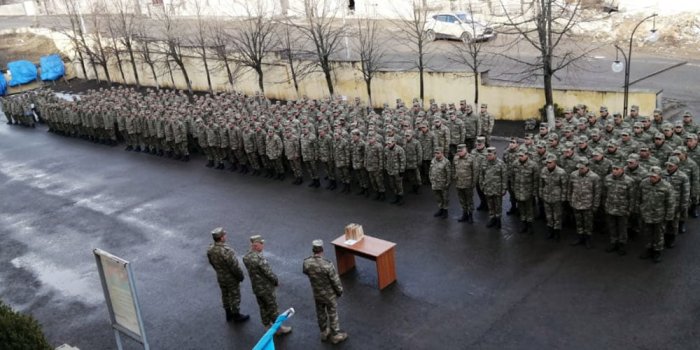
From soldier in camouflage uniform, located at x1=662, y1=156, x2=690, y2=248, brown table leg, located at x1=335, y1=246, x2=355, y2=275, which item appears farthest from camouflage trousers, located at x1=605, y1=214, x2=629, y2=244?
brown table leg, located at x1=335, y1=246, x2=355, y2=275

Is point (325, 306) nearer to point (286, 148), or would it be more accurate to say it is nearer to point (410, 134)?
point (410, 134)

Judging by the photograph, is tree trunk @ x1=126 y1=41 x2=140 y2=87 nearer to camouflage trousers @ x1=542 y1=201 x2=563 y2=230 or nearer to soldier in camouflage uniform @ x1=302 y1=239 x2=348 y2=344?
camouflage trousers @ x1=542 y1=201 x2=563 y2=230

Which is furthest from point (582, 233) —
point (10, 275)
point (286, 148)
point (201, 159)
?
point (201, 159)

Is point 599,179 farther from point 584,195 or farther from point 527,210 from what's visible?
point 527,210

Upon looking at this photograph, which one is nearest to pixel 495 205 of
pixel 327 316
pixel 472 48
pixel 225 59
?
pixel 327 316

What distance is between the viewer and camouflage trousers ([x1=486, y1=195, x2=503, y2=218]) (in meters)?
12.5

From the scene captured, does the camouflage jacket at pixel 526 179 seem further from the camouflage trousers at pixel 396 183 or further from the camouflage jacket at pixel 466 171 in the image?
the camouflage trousers at pixel 396 183

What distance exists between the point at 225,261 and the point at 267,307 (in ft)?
3.17

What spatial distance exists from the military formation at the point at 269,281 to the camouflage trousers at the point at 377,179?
5.61 metres

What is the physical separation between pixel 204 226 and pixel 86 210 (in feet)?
14.3

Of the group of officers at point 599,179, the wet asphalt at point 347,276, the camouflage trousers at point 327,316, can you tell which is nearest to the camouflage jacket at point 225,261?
the wet asphalt at point 347,276

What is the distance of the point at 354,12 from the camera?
4025 centimetres

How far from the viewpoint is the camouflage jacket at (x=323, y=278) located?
29.1 feet

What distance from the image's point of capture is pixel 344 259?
37.6ft
